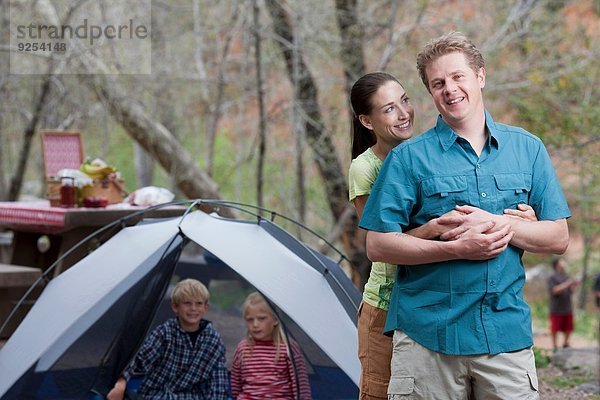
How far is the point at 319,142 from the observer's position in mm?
8844

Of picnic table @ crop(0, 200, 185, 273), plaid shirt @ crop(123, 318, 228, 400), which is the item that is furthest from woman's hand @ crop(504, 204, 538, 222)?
picnic table @ crop(0, 200, 185, 273)

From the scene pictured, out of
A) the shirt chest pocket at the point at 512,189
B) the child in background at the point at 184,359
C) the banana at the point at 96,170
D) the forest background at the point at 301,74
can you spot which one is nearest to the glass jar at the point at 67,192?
the banana at the point at 96,170

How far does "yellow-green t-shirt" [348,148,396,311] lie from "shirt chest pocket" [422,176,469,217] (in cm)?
42

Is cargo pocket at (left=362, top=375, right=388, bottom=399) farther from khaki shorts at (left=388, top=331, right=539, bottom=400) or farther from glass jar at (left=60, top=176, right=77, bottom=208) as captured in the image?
glass jar at (left=60, top=176, right=77, bottom=208)

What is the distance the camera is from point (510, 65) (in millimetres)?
9914

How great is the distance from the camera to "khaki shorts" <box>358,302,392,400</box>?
275 cm

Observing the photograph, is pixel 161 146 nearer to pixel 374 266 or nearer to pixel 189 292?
pixel 189 292

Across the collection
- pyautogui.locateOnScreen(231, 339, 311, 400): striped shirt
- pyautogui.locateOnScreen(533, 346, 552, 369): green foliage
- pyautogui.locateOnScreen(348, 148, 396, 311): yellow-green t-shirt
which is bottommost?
pyautogui.locateOnScreen(533, 346, 552, 369): green foliage

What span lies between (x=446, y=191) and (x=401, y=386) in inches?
20.5

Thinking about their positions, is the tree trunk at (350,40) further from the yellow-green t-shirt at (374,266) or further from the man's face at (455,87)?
the man's face at (455,87)

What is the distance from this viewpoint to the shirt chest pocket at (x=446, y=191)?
2424mm

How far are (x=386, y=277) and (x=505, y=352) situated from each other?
546 millimetres

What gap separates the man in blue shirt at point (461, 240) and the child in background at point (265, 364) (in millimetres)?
2346

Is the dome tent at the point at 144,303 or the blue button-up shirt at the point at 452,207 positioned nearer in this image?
the blue button-up shirt at the point at 452,207
